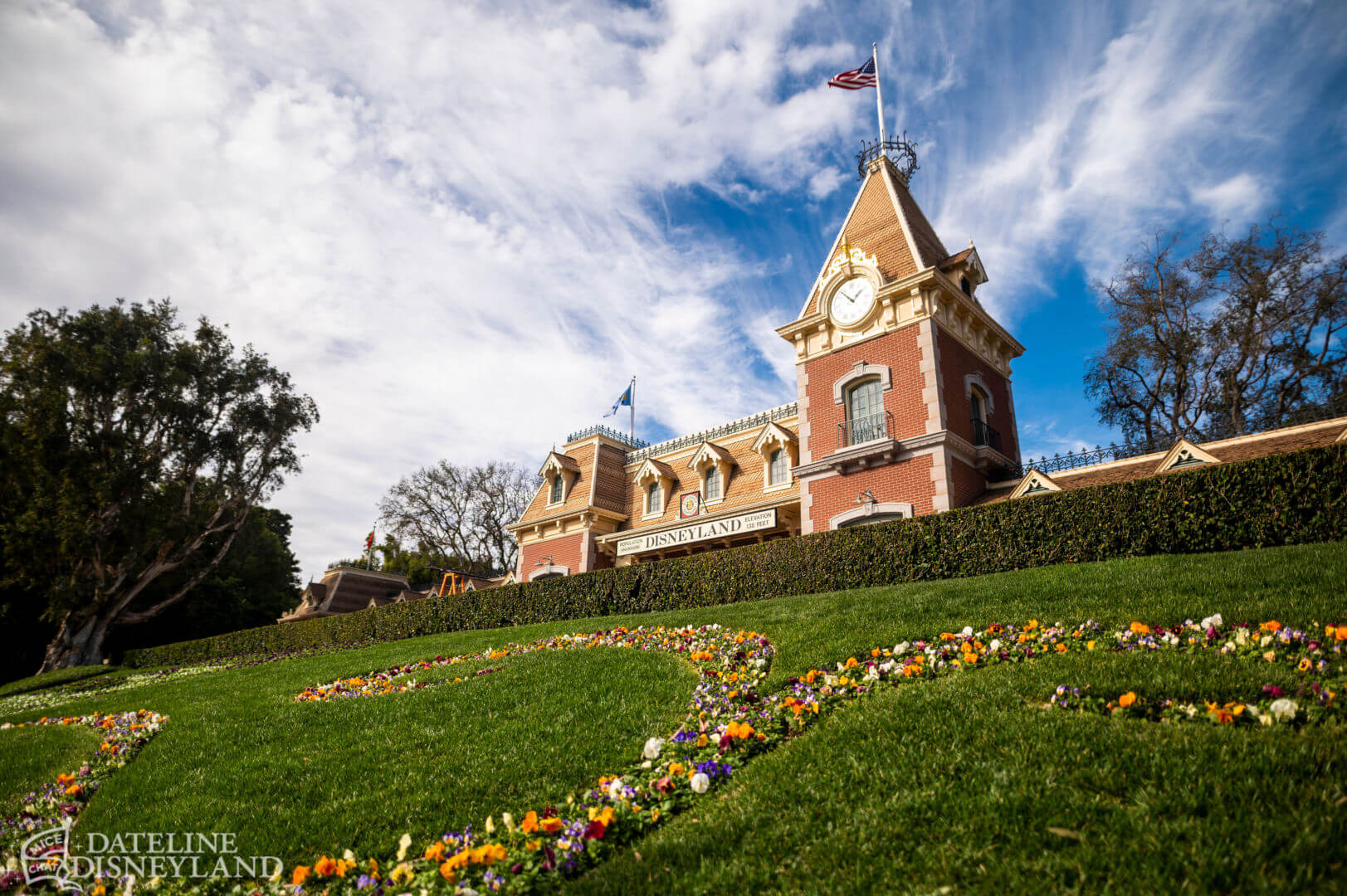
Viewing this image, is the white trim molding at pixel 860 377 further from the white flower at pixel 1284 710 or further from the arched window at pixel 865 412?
the white flower at pixel 1284 710

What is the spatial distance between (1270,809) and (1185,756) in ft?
2.12

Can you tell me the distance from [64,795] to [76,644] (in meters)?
27.3

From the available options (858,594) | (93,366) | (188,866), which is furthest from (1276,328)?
(93,366)

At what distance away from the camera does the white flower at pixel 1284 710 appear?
4082 mm

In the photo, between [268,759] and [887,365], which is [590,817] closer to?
[268,759]

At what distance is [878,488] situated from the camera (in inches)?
742

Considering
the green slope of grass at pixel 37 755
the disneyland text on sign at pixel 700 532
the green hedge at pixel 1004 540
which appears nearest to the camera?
the green slope of grass at pixel 37 755

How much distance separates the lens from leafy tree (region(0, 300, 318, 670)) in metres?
24.7

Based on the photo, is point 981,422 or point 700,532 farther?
point 700,532

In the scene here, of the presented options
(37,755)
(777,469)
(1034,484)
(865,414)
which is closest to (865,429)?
(865,414)

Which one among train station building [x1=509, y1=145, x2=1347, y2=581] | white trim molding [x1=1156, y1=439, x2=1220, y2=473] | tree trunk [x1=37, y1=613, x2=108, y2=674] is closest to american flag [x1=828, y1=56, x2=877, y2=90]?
train station building [x1=509, y1=145, x2=1347, y2=581]

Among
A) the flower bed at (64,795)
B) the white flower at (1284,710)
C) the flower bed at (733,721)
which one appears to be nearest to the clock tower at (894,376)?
the flower bed at (733,721)

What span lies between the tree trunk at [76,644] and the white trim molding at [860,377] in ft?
99.6

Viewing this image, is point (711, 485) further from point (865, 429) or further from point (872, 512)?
point (872, 512)
